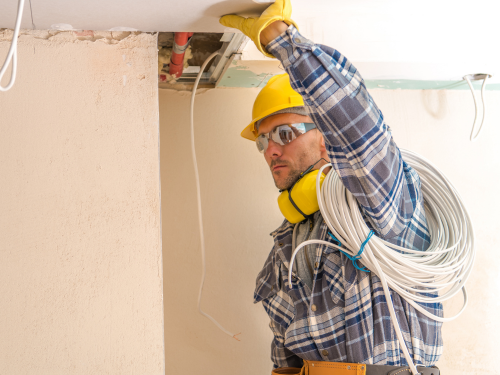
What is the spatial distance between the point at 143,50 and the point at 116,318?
0.88m

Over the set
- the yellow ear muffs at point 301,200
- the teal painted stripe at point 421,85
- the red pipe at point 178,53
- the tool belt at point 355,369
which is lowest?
the tool belt at point 355,369

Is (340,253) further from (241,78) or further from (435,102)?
(435,102)

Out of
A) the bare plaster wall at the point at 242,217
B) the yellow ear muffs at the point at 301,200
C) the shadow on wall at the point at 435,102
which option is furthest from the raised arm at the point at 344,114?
the shadow on wall at the point at 435,102

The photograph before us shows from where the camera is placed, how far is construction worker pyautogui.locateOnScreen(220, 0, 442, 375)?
1.15 meters

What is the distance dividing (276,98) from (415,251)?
870 mm

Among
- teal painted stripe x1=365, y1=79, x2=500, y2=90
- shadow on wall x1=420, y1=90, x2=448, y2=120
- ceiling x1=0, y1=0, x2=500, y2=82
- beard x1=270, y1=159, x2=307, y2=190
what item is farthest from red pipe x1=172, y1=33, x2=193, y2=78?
shadow on wall x1=420, y1=90, x2=448, y2=120

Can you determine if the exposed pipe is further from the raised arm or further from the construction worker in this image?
the raised arm

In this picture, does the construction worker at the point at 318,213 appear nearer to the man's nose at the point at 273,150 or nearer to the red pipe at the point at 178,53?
the man's nose at the point at 273,150

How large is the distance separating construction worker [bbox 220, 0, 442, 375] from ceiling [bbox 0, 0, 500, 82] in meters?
0.26

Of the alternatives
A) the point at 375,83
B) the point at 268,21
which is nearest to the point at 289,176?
the point at 268,21

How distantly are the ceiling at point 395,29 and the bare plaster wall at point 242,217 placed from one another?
0.43m

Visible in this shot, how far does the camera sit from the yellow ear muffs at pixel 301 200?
1.56m

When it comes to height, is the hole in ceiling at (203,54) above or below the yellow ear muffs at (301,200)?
above

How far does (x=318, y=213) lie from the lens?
5.27ft
